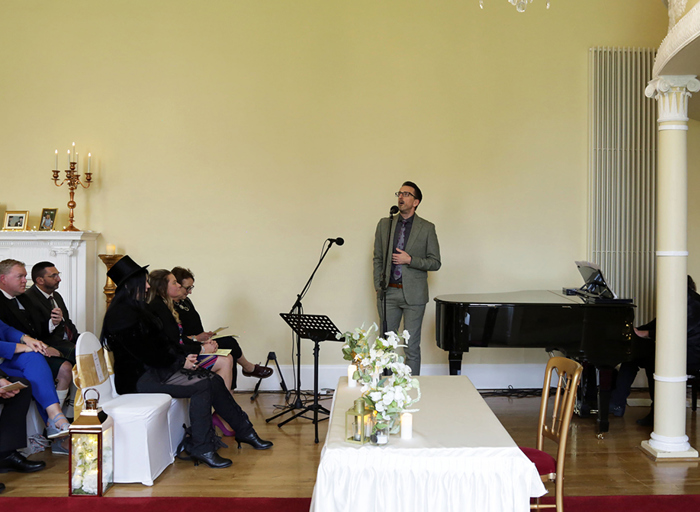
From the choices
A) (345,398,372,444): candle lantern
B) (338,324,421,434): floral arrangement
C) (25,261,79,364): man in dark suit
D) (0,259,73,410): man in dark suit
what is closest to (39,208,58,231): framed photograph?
(25,261,79,364): man in dark suit

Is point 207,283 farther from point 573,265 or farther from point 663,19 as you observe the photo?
point 663,19

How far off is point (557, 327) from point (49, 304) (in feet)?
13.0

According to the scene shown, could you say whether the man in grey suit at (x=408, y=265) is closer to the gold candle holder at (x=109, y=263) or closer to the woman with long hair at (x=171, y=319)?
the woman with long hair at (x=171, y=319)

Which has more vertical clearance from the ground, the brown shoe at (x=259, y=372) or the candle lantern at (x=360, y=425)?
the candle lantern at (x=360, y=425)

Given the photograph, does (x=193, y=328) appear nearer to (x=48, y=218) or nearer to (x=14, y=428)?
(x=14, y=428)

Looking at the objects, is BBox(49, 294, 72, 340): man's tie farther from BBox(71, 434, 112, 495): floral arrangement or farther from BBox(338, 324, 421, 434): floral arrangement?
BBox(338, 324, 421, 434): floral arrangement

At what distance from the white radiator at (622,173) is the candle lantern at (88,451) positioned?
487 centimetres

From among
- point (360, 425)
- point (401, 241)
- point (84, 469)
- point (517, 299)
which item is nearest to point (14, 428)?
point (84, 469)

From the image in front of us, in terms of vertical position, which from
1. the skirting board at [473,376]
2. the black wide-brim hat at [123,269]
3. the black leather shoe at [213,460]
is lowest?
the black leather shoe at [213,460]

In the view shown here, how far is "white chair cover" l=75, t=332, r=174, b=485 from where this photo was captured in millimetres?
3766

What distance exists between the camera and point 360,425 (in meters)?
2.37

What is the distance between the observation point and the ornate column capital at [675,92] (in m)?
4.32

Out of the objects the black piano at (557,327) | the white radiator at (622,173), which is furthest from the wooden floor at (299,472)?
the white radiator at (622,173)

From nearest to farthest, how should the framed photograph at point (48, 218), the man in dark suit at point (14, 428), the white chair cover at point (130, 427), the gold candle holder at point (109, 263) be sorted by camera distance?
the white chair cover at point (130, 427)
the man in dark suit at point (14, 428)
the gold candle holder at point (109, 263)
the framed photograph at point (48, 218)
